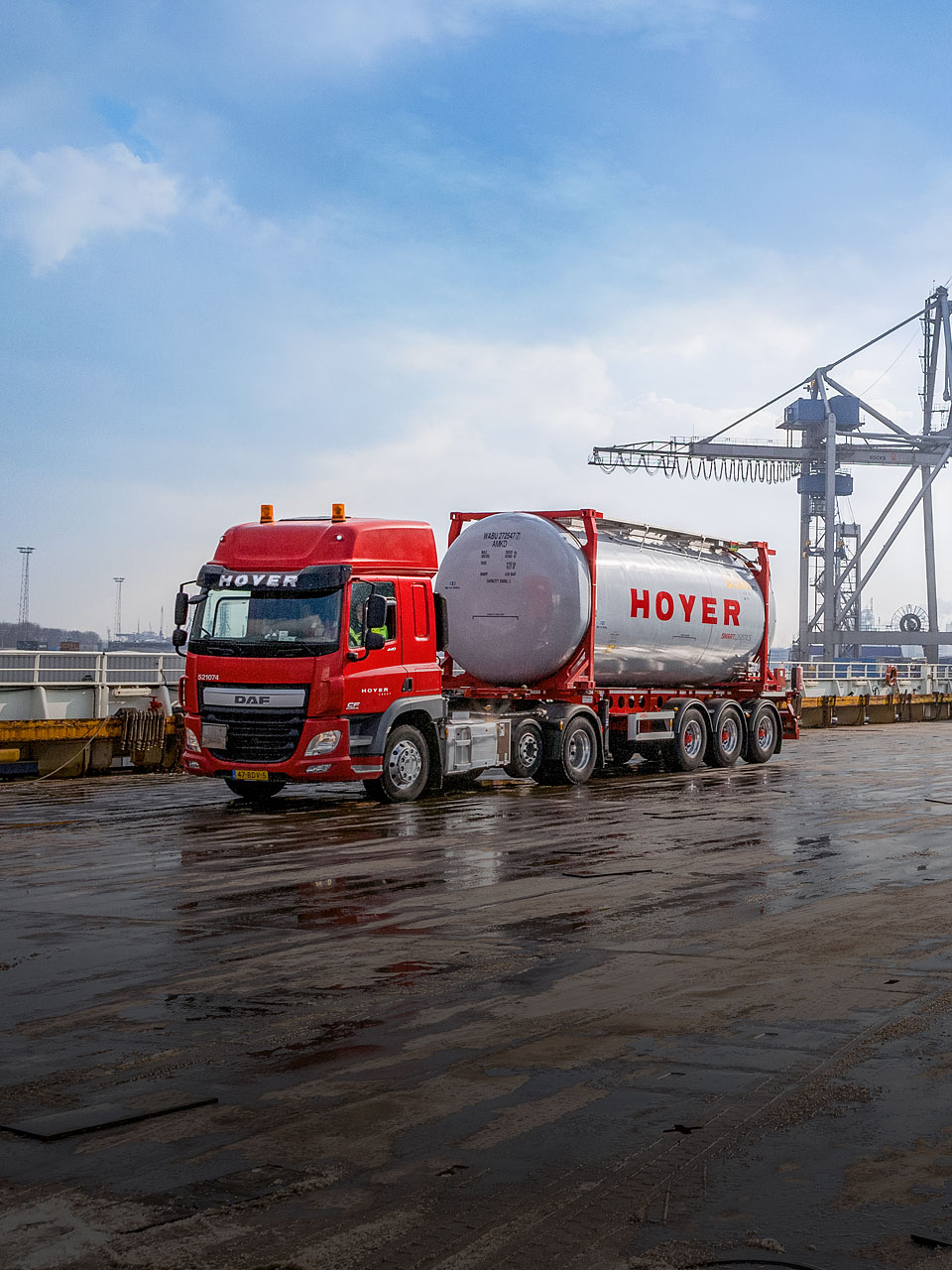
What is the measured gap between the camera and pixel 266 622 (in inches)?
639

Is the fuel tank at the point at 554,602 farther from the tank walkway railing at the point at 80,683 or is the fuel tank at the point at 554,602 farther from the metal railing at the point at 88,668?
the tank walkway railing at the point at 80,683

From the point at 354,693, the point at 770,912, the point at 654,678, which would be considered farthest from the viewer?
the point at 654,678

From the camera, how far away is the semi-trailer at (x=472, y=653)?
1609cm

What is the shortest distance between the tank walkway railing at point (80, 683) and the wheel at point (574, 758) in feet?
20.2

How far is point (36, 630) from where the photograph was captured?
110 meters

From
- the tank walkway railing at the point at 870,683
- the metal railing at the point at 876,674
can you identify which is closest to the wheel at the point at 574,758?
the tank walkway railing at the point at 870,683

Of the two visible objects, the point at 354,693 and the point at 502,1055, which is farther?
the point at 354,693

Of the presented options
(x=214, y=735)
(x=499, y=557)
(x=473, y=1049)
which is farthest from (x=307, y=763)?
(x=473, y=1049)

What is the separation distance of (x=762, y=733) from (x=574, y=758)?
646 centimetres

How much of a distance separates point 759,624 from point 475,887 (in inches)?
636

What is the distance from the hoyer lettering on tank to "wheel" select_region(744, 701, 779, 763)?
73.3 inches

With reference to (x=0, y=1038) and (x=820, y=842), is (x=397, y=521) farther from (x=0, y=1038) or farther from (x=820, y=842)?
(x=0, y=1038)

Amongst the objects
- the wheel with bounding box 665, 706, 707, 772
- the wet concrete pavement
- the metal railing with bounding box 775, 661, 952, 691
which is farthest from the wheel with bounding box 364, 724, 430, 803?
the metal railing with bounding box 775, 661, 952, 691

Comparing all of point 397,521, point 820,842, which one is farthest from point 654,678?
point 820,842
